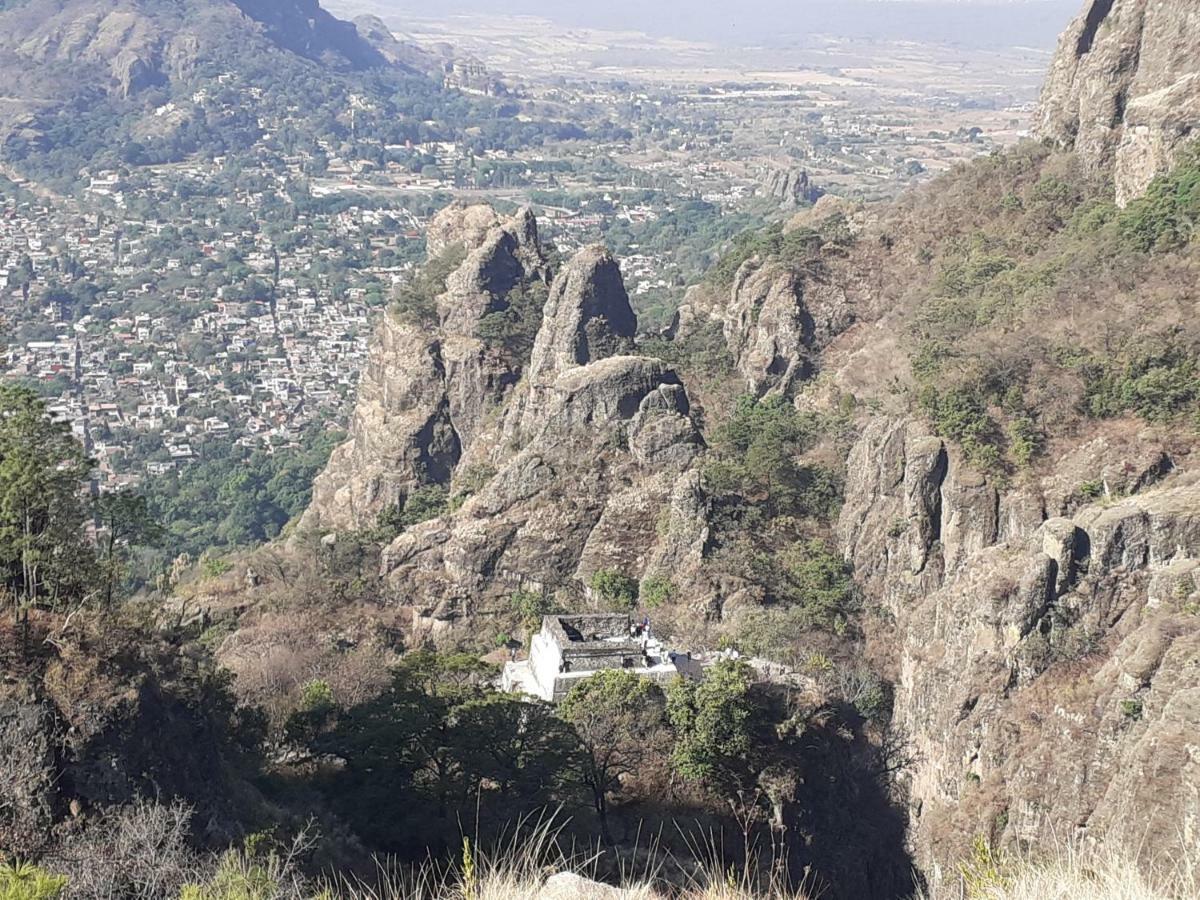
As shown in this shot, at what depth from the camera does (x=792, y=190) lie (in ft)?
309

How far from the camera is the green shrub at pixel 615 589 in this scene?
24828mm

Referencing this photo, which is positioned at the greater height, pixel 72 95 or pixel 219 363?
pixel 72 95

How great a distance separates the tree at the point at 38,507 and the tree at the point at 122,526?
78 centimetres

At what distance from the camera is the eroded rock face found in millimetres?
16047

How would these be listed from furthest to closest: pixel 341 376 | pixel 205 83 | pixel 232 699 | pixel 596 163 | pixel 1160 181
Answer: pixel 205 83 < pixel 596 163 < pixel 341 376 < pixel 1160 181 < pixel 232 699

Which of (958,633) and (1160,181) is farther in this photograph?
(1160,181)

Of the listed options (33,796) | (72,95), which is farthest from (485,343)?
(72,95)

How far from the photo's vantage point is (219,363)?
232 feet

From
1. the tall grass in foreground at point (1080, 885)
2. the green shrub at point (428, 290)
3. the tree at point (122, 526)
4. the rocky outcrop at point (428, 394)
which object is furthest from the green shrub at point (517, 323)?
the tall grass in foreground at point (1080, 885)

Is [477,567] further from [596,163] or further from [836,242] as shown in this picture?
[596,163]

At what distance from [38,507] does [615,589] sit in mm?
13734

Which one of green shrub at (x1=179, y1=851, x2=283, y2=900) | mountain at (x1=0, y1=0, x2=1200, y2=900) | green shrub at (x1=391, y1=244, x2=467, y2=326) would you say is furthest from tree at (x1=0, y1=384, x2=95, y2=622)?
green shrub at (x1=391, y1=244, x2=467, y2=326)

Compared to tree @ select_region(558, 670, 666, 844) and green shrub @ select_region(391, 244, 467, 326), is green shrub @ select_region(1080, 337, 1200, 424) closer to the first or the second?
tree @ select_region(558, 670, 666, 844)

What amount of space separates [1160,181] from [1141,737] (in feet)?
58.8
